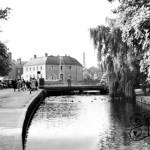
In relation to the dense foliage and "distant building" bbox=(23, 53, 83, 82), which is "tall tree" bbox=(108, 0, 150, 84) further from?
"distant building" bbox=(23, 53, 83, 82)

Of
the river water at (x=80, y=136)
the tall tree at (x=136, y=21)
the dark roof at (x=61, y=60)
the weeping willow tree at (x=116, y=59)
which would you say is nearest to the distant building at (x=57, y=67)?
the dark roof at (x=61, y=60)

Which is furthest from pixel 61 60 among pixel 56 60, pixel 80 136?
pixel 80 136

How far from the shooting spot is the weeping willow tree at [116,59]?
3533 centimetres

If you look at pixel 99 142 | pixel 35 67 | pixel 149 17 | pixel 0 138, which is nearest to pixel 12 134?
pixel 0 138

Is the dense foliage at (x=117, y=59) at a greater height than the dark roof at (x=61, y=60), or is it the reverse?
the dark roof at (x=61, y=60)

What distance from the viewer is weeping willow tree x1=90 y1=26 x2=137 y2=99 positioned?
116ft

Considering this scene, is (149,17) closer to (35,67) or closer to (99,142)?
(99,142)

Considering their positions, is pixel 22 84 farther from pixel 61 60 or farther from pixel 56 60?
pixel 61 60

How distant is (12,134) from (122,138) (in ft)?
17.7

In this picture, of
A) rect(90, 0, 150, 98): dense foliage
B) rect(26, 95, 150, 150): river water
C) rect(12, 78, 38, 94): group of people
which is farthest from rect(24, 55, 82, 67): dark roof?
rect(26, 95, 150, 150): river water

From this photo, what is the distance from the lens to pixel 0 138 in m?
11.3

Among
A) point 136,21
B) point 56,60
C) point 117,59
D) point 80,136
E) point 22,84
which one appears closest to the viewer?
point 80,136

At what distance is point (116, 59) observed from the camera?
37438 mm

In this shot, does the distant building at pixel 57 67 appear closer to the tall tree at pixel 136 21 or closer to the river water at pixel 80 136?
the river water at pixel 80 136
